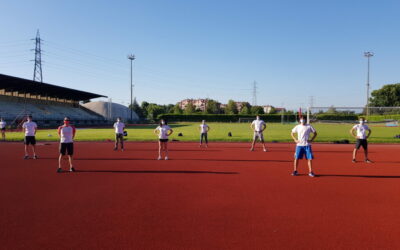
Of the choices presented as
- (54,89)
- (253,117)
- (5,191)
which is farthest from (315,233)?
(253,117)

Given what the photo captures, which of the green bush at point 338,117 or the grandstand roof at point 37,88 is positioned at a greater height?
the grandstand roof at point 37,88

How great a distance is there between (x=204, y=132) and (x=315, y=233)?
14020 mm

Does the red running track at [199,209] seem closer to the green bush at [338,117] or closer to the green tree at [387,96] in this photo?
the green bush at [338,117]

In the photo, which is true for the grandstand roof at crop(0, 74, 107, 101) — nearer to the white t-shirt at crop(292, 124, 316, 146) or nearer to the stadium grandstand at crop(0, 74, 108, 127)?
the stadium grandstand at crop(0, 74, 108, 127)

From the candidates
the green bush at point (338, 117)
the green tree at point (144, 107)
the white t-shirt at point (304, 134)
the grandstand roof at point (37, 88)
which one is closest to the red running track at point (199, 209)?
the white t-shirt at point (304, 134)

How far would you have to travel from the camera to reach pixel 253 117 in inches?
3238

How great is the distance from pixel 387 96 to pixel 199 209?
11358 cm

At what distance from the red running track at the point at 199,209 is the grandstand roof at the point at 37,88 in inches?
1895

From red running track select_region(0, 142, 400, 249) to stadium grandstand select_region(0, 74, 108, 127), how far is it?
139ft

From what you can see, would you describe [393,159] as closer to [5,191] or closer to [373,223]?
[373,223]

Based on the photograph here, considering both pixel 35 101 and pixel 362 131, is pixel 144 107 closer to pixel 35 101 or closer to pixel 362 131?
pixel 35 101

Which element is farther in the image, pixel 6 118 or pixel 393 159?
pixel 6 118

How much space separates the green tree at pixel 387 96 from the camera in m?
93.4

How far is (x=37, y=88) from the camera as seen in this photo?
5759 cm
